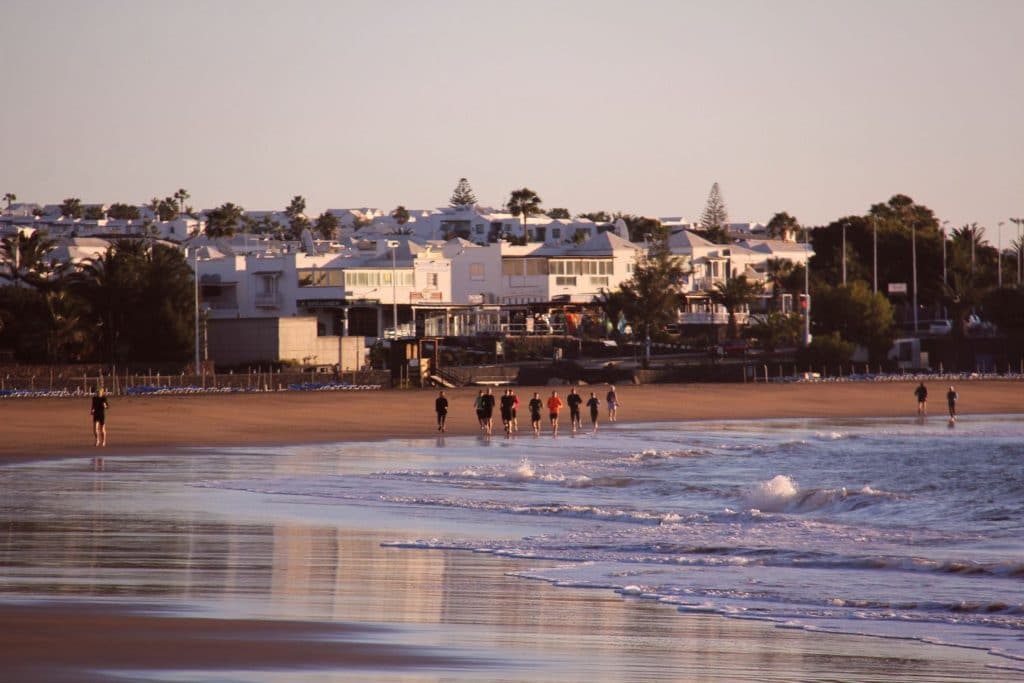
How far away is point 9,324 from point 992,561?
5923 cm

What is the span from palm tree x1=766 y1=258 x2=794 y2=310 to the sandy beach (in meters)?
102

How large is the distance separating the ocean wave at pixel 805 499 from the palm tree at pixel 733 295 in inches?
3196

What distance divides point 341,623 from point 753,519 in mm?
10981

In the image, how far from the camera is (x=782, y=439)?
43.2 meters

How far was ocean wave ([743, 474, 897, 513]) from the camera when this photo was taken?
75.6ft

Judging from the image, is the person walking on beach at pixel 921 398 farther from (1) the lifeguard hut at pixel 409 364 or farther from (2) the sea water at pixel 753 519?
(1) the lifeguard hut at pixel 409 364

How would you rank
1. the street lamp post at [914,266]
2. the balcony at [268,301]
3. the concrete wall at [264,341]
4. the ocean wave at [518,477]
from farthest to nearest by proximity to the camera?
the street lamp post at [914,266] → the balcony at [268,301] → the concrete wall at [264,341] → the ocean wave at [518,477]

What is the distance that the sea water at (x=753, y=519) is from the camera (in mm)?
12883

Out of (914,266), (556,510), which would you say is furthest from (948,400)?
(914,266)

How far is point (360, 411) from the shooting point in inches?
2088

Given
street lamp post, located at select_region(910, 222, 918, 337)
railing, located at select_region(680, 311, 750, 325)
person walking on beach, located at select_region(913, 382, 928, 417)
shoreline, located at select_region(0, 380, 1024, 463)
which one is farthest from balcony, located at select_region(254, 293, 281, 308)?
person walking on beach, located at select_region(913, 382, 928, 417)

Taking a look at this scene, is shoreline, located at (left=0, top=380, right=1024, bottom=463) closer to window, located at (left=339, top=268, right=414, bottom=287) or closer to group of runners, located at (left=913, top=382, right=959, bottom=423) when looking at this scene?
group of runners, located at (left=913, top=382, right=959, bottom=423)

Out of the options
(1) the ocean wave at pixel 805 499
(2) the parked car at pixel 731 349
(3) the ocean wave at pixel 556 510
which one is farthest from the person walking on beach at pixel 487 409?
(2) the parked car at pixel 731 349

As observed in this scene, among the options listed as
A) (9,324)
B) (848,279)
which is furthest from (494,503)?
(848,279)
